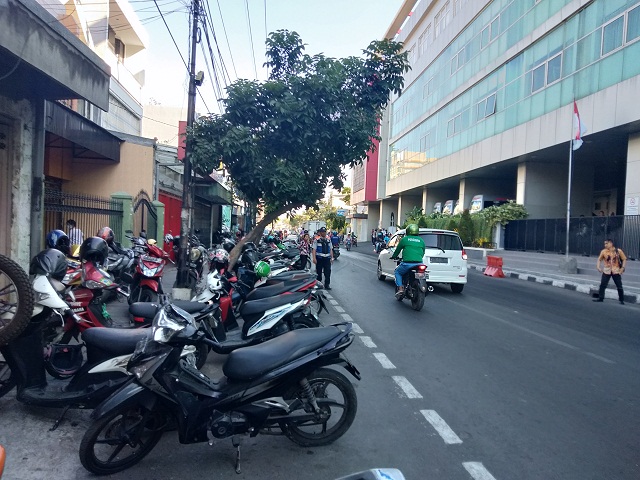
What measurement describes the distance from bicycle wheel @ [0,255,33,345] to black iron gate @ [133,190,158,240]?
30.0ft

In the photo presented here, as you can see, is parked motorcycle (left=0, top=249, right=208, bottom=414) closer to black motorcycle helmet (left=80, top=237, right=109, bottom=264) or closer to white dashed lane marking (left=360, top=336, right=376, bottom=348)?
black motorcycle helmet (left=80, top=237, right=109, bottom=264)

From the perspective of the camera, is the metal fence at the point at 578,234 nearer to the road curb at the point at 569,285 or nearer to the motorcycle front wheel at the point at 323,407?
the road curb at the point at 569,285

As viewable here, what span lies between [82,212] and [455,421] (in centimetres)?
901

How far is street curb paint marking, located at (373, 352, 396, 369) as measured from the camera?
5.71 meters

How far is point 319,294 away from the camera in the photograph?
22.6 feet

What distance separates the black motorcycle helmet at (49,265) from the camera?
4.35m

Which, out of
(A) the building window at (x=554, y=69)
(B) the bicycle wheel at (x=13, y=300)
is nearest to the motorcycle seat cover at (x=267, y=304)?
(B) the bicycle wheel at (x=13, y=300)

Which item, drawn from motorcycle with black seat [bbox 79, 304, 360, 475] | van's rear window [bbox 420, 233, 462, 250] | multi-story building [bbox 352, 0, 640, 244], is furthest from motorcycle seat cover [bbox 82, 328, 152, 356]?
multi-story building [bbox 352, 0, 640, 244]

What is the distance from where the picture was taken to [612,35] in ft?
56.5

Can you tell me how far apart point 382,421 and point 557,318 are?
6755 mm

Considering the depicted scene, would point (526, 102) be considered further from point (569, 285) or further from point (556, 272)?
point (569, 285)

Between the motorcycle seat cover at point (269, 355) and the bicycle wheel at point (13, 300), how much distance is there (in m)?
1.75

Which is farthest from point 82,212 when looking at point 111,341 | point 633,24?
point 633,24

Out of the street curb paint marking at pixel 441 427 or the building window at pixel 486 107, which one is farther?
the building window at pixel 486 107
